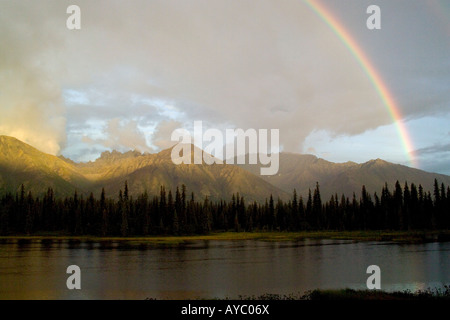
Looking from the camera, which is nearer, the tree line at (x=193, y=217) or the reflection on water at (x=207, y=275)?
the reflection on water at (x=207, y=275)

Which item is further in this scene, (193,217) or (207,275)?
(193,217)

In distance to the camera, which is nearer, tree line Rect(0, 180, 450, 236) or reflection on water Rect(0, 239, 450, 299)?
reflection on water Rect(0, 239, 450, 299)

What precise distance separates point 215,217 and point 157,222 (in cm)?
A: 3407

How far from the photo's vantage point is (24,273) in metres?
56.4

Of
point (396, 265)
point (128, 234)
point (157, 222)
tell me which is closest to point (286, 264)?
point (396, 265)

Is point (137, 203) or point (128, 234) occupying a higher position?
point (137, 203)

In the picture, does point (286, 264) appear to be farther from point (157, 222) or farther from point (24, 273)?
point (157, 222)

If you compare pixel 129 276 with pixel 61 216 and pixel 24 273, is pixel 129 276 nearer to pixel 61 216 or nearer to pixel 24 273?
pixel 24 273

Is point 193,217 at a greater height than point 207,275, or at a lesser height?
greater

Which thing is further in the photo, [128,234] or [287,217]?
[287,217]

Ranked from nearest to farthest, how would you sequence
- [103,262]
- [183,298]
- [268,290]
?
[183,298]
[268,290]
[103,262]

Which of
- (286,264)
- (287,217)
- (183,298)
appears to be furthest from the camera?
(287,217)
